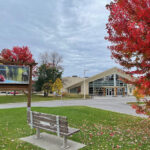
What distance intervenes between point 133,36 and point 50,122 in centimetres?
348

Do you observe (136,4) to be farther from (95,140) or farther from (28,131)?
(28,131)

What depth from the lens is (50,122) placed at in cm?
466

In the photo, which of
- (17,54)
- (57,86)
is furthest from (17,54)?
(57,86)

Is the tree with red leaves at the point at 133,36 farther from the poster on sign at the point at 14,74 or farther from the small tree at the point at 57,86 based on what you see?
the small tree at the point at 57,86

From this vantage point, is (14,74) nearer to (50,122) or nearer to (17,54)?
(50,122)

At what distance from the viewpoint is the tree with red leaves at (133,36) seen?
10.6ft

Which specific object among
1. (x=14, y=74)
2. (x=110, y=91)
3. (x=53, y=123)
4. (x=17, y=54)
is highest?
(x=17, y=54)

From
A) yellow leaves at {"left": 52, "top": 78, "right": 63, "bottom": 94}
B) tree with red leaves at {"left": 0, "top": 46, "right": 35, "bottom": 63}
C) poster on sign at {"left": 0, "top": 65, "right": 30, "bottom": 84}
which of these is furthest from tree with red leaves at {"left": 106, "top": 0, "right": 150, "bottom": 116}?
yellow leaves at {"left": 52, "top": 78, "right": 63, "bottom": 94}

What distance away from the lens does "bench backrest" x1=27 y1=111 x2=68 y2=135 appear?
4.35 m

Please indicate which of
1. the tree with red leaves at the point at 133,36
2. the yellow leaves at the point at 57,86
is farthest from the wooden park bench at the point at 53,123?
the yellow leaves at the point at 57,86

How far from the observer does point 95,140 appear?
520 cm

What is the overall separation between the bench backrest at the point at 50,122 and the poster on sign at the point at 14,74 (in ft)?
10.4

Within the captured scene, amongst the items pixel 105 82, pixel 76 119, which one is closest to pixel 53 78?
pixel 105 82

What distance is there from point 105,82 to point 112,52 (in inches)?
1544
